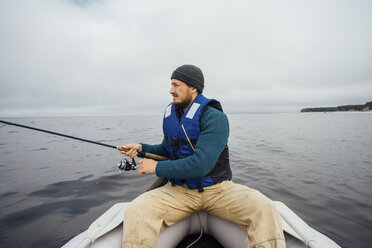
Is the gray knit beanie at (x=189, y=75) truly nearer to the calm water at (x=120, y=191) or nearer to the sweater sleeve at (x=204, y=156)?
the sweater sleeve at (x=204, y=156)

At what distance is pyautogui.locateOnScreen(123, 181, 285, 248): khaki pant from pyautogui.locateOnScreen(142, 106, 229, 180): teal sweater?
1.35 ft

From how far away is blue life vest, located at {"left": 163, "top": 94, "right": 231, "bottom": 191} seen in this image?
8.20 ft

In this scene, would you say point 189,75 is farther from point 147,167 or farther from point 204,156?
point 147,167

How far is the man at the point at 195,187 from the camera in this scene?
6.42 feet

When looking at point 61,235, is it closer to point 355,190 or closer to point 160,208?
point 160,208

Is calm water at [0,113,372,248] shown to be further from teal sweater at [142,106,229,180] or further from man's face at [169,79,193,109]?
man's face at [169,79,193,109]

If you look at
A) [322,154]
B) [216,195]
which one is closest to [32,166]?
[216,195]

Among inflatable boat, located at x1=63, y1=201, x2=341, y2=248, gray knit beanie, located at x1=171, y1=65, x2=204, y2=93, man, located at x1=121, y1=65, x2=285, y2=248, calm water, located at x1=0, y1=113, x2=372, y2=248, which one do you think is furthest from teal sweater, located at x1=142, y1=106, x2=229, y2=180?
calm water, located at x1=0, y1=113, x2=372, y2=248

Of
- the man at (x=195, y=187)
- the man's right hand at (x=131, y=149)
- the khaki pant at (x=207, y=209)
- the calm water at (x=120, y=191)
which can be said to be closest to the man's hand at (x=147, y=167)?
the man at (x=195, y=187)

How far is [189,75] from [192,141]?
1.05 meters

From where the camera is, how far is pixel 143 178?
276 inches

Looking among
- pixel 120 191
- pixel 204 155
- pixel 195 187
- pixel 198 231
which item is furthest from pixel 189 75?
pixel 120 191

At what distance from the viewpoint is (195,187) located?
8.14 ft

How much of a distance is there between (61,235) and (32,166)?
271 inches
